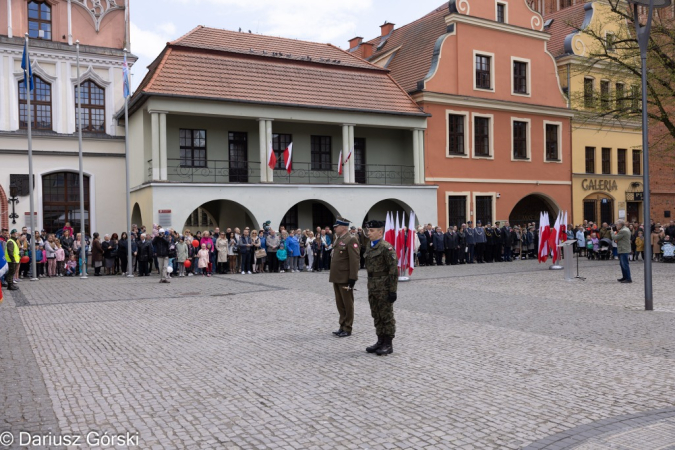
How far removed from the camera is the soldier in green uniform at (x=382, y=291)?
8.60m

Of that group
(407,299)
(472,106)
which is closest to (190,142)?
(472,106)

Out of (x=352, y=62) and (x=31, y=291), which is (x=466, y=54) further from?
(x=31, y=291)

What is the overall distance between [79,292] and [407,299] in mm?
8506

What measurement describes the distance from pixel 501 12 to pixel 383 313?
2995 centimetres

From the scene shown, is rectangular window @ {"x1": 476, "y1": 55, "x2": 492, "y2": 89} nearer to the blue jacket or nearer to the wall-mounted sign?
the wall-mounted sign

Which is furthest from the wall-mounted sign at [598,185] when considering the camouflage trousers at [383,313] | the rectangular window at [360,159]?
the camouflage trousers at [383,313]

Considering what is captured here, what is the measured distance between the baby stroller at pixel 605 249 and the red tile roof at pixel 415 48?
11441mm

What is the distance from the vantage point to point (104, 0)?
1188 inches

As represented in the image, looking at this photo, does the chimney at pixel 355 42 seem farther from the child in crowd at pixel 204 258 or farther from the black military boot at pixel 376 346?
the black military boot at pixel 376 346

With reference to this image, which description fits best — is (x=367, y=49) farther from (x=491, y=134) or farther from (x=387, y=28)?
(x=491, y=134)

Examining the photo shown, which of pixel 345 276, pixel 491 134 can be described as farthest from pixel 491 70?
pixel 345 276

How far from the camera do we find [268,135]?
27.3m

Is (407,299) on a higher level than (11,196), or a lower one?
lower

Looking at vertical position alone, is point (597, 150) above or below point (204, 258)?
above
